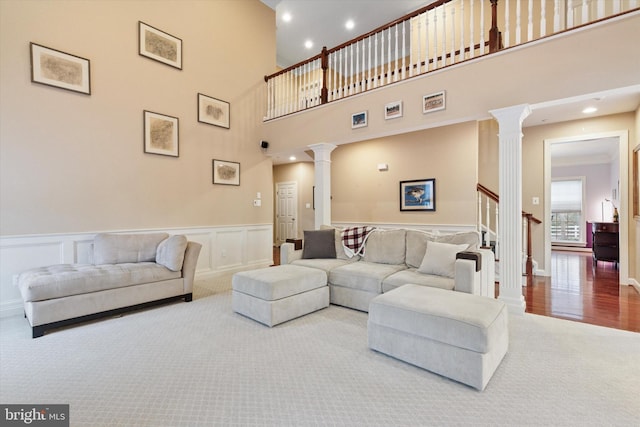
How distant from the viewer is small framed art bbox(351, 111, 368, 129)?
4.50 metres

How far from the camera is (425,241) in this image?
3.52 metres

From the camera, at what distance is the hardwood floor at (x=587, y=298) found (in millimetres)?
3111

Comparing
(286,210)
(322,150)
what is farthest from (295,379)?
(286,210)

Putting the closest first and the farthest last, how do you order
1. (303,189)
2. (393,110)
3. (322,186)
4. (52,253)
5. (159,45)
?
(52,253), (393,110), (159,45), (322,186), (303,189)

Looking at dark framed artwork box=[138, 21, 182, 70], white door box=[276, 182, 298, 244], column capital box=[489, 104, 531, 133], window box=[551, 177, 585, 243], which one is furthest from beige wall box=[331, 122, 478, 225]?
window box=[551, 177, 585, 243]

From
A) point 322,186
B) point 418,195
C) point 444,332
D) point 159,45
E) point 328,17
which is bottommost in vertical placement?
point 444,332

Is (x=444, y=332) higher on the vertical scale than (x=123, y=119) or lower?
lower

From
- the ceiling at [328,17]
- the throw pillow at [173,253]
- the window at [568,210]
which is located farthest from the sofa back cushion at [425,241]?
the window at [568,210]

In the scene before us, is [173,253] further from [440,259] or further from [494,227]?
[494,227]

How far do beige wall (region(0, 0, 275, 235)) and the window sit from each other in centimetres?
949

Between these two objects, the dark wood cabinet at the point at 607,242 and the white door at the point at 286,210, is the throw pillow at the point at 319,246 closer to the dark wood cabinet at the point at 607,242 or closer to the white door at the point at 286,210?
the white door at the point at 286,210

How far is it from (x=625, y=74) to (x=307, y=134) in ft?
12.9

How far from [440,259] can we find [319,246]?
1.60m

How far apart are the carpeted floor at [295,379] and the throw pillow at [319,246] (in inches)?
51.9
